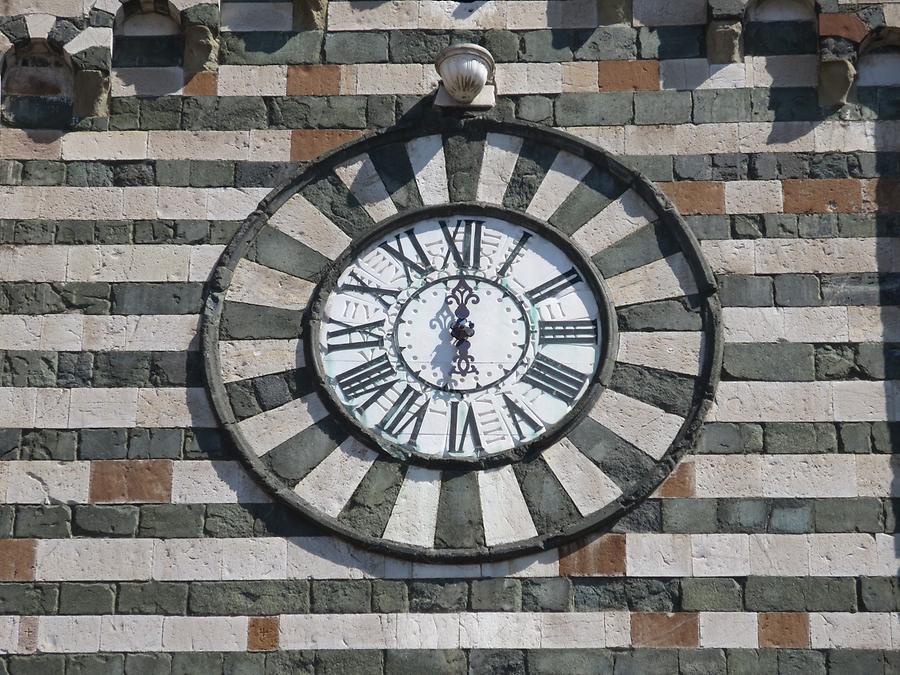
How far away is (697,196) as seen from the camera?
12.6m

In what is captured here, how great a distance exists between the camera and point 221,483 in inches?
472

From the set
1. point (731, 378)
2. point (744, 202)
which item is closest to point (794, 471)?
point (731, 378)

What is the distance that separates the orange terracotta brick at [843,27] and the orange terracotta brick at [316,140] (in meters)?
3.01

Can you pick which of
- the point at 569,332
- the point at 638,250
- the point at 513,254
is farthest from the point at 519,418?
the point at 638,250

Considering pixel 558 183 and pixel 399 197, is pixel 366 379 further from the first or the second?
pixel 558 183

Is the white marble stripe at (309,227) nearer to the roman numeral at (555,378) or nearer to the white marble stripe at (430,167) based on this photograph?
the white marble stripe at (430,167)

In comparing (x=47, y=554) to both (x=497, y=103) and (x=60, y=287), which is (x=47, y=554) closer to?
(x=60, y=287)

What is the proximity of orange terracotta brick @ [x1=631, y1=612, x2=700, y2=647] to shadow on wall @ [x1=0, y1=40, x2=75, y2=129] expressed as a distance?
4815 millimetres

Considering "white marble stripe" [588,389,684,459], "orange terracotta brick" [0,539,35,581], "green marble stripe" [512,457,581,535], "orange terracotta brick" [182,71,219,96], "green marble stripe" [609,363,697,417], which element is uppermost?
"orange terracotta brick" [182,71,219,96]

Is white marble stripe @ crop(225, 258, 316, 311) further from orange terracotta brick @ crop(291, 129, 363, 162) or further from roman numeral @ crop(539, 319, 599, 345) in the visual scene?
roman numeral @ crop(539, 319, 599, 345)

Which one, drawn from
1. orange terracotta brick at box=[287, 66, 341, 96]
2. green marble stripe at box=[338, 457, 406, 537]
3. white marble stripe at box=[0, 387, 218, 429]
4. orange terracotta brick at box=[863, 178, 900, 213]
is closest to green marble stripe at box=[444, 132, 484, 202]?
orange terracotta brick at box=[287, 66, 341, 96]

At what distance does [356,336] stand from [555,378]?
1.23m

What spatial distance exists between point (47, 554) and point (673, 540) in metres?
3.62

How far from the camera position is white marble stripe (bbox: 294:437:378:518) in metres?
11.9
